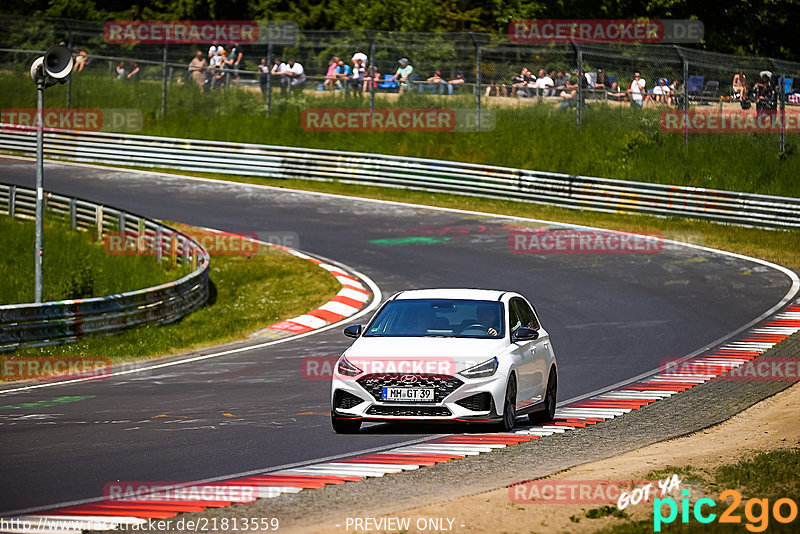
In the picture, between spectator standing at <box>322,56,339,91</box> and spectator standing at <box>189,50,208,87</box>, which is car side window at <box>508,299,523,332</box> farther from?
spectator standing at <box>189,50,208,87</box>

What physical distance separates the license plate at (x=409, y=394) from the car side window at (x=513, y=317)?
145cm

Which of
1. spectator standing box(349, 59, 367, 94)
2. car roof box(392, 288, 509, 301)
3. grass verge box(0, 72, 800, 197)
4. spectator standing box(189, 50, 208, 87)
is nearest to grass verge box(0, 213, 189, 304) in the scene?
car roof box(392, 288, 509, 301)

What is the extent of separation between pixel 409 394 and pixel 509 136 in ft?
89.6

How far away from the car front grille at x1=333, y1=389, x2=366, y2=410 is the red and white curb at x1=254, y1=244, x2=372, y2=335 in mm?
9410

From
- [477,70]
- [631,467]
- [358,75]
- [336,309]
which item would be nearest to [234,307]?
[336,309]

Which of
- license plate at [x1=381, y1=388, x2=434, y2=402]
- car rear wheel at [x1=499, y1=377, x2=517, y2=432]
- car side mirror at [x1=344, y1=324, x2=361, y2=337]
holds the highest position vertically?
car side mirror at [x1=344, y1=324, x2=361, y2=337]

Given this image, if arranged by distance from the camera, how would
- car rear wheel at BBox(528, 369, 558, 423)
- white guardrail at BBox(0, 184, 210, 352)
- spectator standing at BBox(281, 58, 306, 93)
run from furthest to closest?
spectator standing at BBox(281, 58, 306, 93), white guardrail at BBox(0, 184, 210, 352), car rear wheel at BBox(528, 369, 558, 423)

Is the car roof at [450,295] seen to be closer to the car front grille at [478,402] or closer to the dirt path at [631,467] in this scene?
the car front grille at [478,402]

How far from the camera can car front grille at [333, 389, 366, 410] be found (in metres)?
12.0

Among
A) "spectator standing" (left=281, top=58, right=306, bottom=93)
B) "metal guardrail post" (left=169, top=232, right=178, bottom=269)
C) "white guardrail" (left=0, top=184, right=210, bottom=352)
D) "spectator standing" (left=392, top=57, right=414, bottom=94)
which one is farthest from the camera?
"spectator standing" (left=281, top=58, right=306, bottom=93)

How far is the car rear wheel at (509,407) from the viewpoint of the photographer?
12.2m

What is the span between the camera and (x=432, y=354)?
12.1 meters

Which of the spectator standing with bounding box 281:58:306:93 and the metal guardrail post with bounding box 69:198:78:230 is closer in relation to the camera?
the metal guardrail post with bounding box 69:198:78:230

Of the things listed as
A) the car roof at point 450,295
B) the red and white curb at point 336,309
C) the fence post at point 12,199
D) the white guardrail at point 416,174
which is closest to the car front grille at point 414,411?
the car roof at point 450,295
